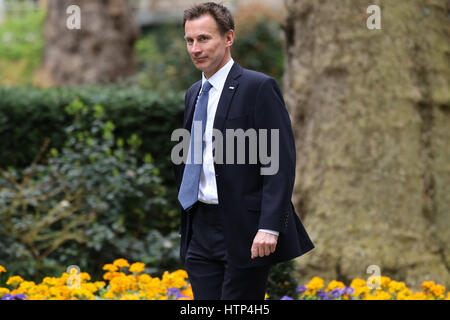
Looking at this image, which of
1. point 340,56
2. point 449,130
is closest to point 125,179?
point 340,56

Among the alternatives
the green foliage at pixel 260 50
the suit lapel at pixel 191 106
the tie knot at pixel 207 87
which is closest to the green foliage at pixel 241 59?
the green foliage at pixel 260 50

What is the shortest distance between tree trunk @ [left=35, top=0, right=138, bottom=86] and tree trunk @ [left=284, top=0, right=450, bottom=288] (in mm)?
7257

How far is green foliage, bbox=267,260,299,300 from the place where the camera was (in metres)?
4.80

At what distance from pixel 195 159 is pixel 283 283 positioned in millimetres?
1888

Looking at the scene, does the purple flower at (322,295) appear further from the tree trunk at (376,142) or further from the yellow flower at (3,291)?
the yellow flower at (3,291)

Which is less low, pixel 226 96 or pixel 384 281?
pixel 226 96

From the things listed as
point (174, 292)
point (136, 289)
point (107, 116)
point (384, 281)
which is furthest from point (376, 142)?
point (107, 116)

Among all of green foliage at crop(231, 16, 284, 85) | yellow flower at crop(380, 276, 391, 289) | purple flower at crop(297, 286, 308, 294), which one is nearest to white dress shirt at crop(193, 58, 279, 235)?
purple flower at crop(297, 286, 308, 294)

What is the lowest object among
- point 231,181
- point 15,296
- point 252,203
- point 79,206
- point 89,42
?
point 15,296

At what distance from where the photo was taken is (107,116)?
7547 millimetres

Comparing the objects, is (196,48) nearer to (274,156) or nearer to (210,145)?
(210,145)

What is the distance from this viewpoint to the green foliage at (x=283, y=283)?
480 centimetres

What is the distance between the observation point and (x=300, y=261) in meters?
5.84
